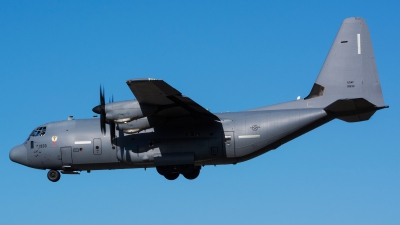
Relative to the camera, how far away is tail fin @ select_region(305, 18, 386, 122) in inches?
1249

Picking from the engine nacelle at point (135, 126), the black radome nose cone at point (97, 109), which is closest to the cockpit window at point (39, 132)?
the black radome nose cone at point (97, 109)

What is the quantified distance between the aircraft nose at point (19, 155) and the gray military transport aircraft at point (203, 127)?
50 centimetres

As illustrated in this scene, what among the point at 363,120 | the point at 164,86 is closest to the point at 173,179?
the point at 164,86

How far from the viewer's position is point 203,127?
32.2 m

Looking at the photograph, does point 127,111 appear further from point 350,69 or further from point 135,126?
point 350,69

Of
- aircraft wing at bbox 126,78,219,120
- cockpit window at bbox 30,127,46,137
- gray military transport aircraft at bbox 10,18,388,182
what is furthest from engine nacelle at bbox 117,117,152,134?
cockpit window at bbox 30,127,46,137

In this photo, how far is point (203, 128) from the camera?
3222 cm

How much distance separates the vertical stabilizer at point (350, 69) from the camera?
105 feet

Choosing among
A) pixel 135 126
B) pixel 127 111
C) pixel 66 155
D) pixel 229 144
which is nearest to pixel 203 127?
pixel 229 144

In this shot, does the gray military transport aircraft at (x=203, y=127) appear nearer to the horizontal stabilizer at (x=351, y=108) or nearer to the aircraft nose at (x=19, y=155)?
the horizontal stabilizer at (x=351, y=108)

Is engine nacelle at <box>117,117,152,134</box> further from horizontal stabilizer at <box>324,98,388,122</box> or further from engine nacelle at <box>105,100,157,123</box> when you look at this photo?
horizontal stabilizer at <box>324,98,388,122</box>

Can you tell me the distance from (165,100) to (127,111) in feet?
5.08

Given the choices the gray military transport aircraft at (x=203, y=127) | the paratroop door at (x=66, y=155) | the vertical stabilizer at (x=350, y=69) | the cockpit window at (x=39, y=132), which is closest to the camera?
the gray military transport aircraft at (x=203, y=127)

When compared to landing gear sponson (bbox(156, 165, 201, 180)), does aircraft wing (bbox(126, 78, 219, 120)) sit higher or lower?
higher
